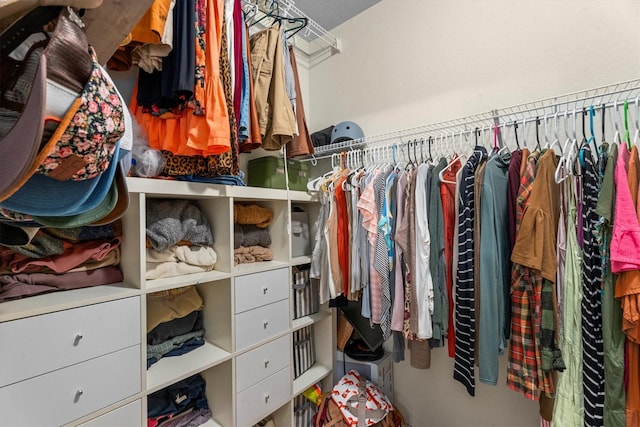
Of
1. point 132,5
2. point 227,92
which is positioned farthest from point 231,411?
point 132,5

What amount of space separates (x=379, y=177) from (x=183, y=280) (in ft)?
3.13

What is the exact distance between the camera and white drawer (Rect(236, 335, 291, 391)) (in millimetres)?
1324

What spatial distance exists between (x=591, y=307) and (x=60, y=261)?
5.61ft

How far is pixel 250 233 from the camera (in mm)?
1584

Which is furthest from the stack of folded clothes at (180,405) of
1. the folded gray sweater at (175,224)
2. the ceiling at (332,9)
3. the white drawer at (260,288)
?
A: the ceiling at (332,9)

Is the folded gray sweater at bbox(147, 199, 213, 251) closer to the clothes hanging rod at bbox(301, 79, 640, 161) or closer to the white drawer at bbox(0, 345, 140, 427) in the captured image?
the white drawer at bbox(0, 345, 140, 427)

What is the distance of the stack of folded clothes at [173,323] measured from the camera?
1.24 meters

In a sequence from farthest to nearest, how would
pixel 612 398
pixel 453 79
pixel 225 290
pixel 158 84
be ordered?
pixel 453 79
pixel 225 290
pixel 158 84
pixel 612 398

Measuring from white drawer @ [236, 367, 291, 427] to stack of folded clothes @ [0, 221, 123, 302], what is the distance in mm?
756

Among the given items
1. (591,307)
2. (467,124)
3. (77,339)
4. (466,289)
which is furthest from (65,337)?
(467,124)

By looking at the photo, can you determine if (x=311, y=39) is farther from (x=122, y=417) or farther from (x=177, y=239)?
(x=122, y=417)

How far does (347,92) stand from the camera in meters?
2.02

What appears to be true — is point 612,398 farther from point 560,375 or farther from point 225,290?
point 225,290

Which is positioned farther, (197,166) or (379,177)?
(379,177)
